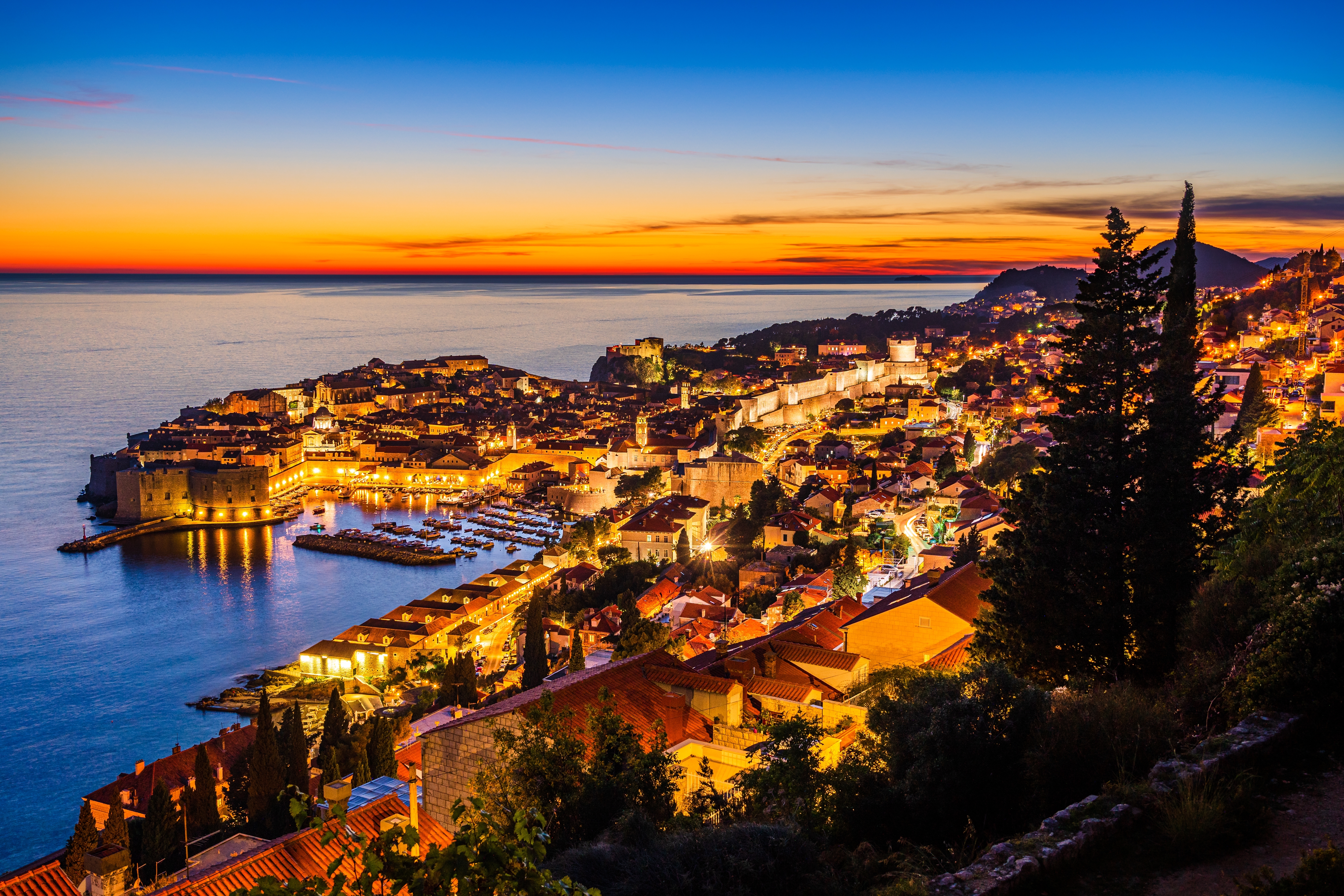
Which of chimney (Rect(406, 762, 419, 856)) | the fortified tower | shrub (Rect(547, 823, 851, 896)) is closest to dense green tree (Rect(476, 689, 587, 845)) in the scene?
chimney (Rect(406, 762, 419, 856))

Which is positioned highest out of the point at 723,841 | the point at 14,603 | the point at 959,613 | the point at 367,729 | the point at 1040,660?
the point at 723,841

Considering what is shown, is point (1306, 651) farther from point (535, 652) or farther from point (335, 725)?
point (335, 725)

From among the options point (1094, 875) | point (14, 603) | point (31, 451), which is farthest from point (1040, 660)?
point (31, 451)

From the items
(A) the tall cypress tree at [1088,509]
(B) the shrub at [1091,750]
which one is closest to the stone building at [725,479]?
(A) the tall cypress tree at [1088,509]

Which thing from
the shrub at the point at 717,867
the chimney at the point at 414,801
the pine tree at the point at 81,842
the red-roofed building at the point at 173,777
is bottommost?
the red-roofed building at the point at 173,777

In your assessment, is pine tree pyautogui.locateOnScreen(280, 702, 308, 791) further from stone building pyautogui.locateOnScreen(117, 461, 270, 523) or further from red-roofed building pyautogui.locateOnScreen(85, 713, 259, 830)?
stone building pyautogui.locateOnScreen(117, 461, 270, 523)

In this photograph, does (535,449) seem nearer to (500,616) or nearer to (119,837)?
(500,616)

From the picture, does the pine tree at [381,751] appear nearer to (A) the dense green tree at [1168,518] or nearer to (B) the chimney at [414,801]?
(B) the chimney at [414,801]
